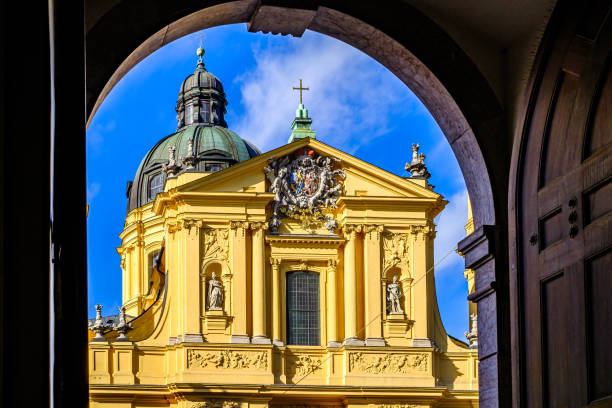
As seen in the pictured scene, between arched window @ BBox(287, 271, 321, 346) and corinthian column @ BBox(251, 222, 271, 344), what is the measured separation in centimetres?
83

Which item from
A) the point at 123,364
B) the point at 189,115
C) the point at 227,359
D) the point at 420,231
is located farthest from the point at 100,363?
the point at 189,115

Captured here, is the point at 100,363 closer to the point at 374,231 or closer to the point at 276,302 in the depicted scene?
the point at 276,302

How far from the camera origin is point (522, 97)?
4.06m

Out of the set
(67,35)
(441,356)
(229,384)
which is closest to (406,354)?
(441,356)

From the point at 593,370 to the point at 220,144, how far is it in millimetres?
30629

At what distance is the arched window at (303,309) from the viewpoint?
25.1m

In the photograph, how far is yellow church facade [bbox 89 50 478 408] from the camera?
24109 millimetres

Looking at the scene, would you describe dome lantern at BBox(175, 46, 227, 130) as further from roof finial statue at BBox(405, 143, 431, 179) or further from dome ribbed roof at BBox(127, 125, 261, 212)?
roof finial statue at BBox(405, 143, 431, 179)

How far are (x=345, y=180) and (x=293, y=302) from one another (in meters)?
3.17

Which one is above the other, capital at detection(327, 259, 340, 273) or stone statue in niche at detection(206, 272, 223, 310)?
capital at detection(327, 259, 340, 273)

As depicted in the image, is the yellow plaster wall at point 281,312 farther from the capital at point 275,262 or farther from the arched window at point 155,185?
the arched window at point 155,185

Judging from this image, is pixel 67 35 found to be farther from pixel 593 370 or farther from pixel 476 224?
pixel 476 224

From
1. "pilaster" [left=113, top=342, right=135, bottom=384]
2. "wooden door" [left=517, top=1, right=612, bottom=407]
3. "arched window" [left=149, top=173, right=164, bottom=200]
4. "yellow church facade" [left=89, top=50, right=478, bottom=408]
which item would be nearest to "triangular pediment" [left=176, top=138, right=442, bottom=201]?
"yellow church facade" [left=89, top=50, right=478, bottom=408]

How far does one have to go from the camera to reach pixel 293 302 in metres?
25.3
